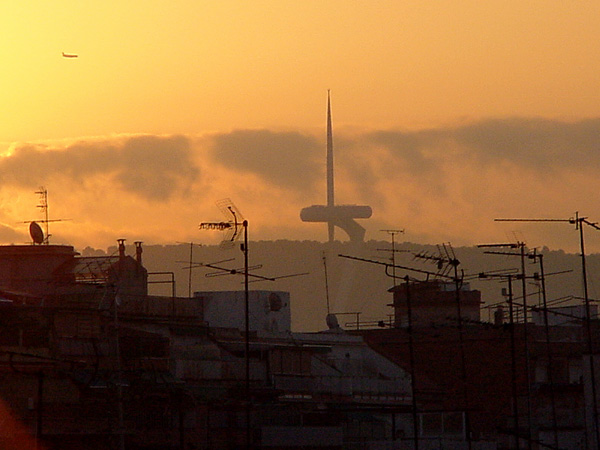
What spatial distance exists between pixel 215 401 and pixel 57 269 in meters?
19.8

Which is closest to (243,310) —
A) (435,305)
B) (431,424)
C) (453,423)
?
(435,305)

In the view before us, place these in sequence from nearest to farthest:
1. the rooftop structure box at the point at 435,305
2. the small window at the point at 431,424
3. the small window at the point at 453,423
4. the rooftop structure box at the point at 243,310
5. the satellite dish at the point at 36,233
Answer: the small window at the point at 431,424, the small window at the point at 453,423, the satellite dish at the point at 36,233, the rooftop structure box at the point at 243,310, the rooftop structure box at the point at 435,305

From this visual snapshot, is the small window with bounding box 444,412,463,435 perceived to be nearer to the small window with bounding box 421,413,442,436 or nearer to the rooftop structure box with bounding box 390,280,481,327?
the small window with bounding box 421,413,442,436

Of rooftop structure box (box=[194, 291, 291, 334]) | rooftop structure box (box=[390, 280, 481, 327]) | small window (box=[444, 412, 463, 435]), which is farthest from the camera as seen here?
rooftop structure box (box=[390, 280, 481, 327])

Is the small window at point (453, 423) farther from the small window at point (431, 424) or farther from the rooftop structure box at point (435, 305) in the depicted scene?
the rooftop structure box at point (435, 305)

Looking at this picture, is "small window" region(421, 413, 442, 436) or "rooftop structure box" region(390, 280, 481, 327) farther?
"rooftop structure box" region(390, 280, 481, 327)

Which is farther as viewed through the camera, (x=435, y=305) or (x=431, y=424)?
(x=435, y=305)

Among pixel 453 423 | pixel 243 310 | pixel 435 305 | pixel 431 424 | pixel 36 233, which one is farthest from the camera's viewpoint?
pixel 435 305

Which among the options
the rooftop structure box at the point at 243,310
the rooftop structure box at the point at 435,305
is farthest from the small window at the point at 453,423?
the rooftop structure box at the point at 435,305

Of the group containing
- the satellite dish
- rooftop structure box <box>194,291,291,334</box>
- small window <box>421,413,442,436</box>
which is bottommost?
small window <box>421,413,442,436</box>

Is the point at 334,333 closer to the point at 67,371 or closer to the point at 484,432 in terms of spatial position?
the point at 484,432

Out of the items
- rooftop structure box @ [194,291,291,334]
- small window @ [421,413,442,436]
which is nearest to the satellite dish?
rooftop structure box @ [194,291,291,334]

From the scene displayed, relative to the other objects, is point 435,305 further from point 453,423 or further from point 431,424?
point 431,424

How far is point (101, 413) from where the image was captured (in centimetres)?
6316
